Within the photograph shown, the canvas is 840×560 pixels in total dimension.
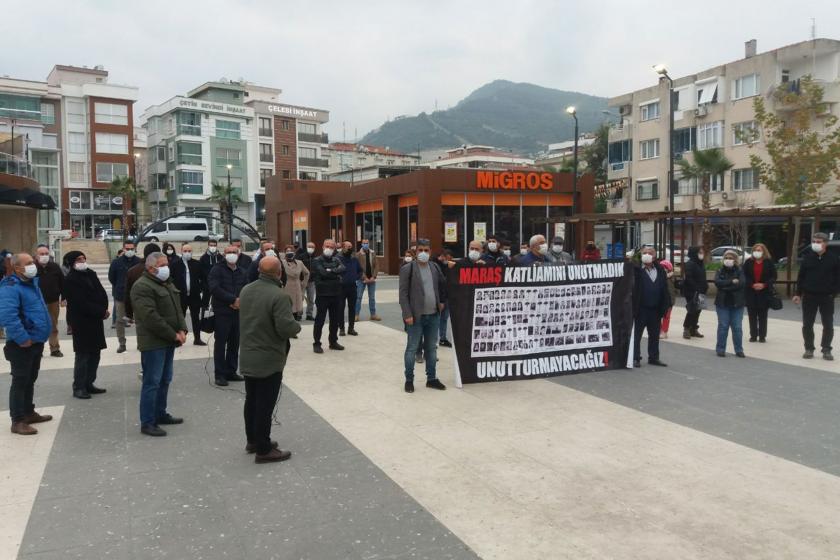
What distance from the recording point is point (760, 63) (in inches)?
1558

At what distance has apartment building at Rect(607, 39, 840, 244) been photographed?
125ft

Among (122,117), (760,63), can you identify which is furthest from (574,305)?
(122,117)

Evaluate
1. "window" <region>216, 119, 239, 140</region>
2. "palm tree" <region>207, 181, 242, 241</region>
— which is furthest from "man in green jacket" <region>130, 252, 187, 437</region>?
"window" <region>216, 119, 239, 140</region>

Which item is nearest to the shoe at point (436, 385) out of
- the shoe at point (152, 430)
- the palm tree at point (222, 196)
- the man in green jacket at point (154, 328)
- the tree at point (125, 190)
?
the man in green jacket at point (154, 328)

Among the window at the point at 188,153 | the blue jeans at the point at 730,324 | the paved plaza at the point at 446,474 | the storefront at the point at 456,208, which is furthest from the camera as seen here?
the window at the point at 188,153

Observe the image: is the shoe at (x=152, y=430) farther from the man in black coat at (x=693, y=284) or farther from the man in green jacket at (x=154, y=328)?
the man in black coat at (x=693, y=284)

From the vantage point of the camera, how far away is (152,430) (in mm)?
6250

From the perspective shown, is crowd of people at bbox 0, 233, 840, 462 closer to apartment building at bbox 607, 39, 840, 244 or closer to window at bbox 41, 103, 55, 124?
apartment building at bbox 607, 39, 840, 244

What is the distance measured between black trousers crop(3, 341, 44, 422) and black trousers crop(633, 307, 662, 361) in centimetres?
Result: 753

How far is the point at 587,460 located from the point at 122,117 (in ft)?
239

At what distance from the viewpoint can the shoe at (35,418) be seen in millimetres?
6520

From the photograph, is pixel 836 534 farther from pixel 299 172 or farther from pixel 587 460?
pixel 299 172

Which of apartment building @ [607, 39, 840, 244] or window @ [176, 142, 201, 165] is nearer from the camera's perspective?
apartment building @ [607, 39, 840, 244]

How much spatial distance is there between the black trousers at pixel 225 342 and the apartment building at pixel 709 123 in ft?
104
